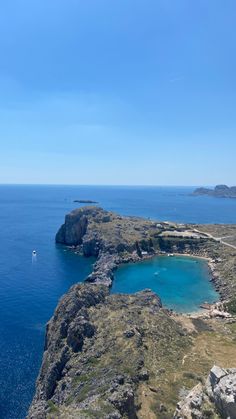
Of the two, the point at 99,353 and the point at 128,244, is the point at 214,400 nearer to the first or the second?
the point at 99,353

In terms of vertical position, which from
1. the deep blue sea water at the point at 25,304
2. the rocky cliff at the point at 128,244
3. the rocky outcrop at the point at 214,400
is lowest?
the deep blue sea water at the point at 25,304

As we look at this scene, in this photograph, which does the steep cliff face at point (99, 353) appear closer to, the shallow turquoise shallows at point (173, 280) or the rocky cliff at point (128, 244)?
the shallow turquoise shallows at point (173, 280)

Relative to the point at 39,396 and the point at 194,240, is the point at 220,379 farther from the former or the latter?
the point at 194,240

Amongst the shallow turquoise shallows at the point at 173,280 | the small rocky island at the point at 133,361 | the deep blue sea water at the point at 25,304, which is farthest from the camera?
the shallow turquoise shallows at the point at 173,280

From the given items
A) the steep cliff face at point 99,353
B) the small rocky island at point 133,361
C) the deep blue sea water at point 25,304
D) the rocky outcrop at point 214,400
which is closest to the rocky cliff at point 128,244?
the deep blue sea water at point 25,304

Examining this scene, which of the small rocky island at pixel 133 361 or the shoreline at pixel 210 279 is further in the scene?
the shoreline at pixel 210 279

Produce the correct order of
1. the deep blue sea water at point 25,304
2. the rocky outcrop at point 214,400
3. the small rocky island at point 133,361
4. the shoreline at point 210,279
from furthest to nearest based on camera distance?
1. the shoreline at point 210,279
2. the deep blue sea water at point 25,304
3. the small rocky island at point 133,361
4. the rocky outcrop at point 214,400

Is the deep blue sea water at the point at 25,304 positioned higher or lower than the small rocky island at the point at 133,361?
lower
